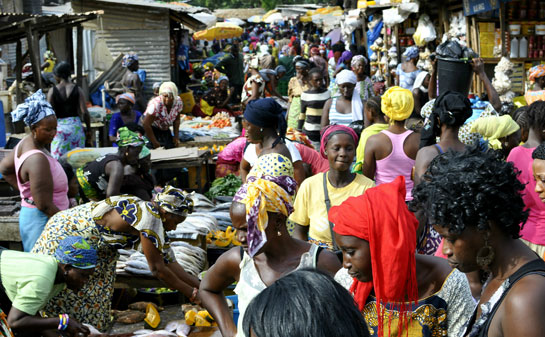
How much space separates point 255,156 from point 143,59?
12045mm

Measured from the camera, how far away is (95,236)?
426cm

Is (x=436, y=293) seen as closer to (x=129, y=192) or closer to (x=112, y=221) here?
(x=112, y=221)

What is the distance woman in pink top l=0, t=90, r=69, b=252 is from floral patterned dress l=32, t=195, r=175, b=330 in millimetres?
827

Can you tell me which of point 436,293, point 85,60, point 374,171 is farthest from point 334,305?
point 85,60

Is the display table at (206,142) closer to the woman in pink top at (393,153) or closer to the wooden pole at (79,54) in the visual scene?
the wooden pole at (79,54)

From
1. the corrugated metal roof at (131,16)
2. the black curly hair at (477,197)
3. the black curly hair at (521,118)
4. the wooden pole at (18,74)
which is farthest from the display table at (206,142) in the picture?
the black curly hair at (477,197)

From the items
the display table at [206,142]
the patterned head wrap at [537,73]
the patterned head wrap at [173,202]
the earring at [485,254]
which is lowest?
the display table at [206,142]

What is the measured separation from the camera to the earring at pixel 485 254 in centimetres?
233

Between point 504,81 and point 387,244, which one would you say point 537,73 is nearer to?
point 504,81

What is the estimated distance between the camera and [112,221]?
422 cm

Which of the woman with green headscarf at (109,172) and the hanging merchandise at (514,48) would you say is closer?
the woman with green headscarf at (109,172)

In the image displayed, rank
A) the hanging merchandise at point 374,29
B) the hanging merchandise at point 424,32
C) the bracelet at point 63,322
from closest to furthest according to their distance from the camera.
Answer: the bracelet at point 63,322 → the hanging merchandise at point 424,32 → the hanging merchandise at point 374,29

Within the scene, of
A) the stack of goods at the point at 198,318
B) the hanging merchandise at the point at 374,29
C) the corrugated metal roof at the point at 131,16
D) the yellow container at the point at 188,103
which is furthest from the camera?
the hanging merchandise at the point at 374,29

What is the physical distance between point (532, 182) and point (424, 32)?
9.34 meters
